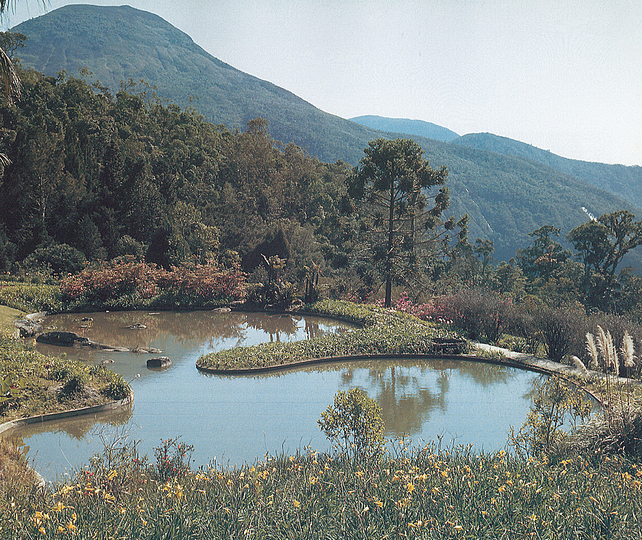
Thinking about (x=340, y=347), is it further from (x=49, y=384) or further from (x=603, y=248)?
(x=603, y=248)

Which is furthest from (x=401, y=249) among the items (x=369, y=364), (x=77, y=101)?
(x=77, y=101)

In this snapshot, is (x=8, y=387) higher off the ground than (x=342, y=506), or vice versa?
(x=8, y=387)

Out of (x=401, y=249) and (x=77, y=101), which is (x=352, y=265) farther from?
(x=77, y=101)

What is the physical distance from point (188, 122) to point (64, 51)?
137 m

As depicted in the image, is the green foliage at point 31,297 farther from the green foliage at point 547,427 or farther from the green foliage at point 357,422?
the green foliage at point 547,427

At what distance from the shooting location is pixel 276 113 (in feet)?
435

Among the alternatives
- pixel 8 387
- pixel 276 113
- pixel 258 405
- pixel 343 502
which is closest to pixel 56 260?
pixel 258 405

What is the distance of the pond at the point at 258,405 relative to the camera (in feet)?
22.0

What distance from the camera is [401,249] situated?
880 inches

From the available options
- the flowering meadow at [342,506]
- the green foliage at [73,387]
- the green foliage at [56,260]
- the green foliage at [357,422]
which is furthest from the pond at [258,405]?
the green foliage at [56,260]

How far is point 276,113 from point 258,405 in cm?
13144

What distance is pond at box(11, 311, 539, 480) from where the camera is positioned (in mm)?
6695

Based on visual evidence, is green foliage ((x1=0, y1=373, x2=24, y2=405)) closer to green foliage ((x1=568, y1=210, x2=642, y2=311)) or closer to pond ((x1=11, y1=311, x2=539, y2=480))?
pond ((x1=11, y1=311, x2=539, y2=480))

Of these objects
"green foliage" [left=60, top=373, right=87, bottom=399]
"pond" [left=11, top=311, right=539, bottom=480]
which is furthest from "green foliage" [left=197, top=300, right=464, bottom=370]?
"green foliage" [left=60, top=373, right=87, bottom=399]
